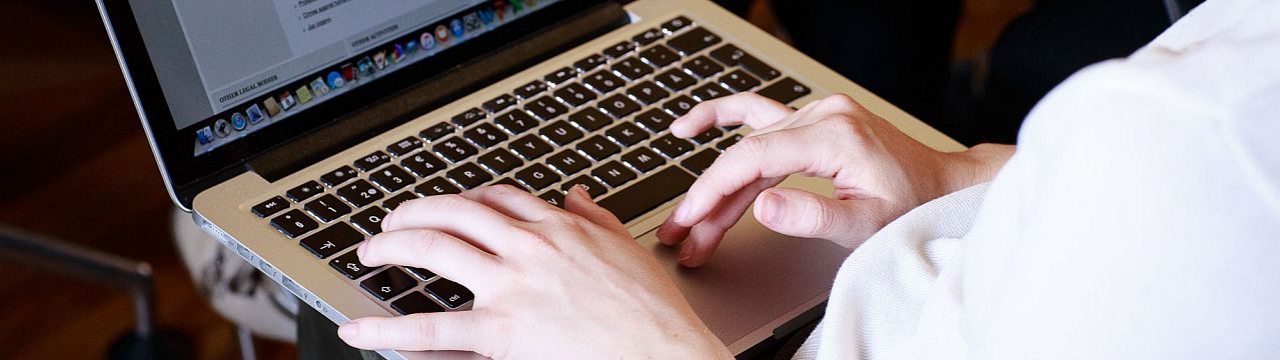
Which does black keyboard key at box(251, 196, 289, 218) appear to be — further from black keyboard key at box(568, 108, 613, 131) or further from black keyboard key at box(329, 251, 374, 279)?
black keyboard key at box(568, 108, 613, 131)

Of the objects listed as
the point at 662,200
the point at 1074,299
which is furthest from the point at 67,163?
the point at 1074,299

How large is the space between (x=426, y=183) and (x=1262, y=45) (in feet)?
1.63

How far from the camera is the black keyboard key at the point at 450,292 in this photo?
652 millimetres

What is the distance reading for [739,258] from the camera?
699 mm

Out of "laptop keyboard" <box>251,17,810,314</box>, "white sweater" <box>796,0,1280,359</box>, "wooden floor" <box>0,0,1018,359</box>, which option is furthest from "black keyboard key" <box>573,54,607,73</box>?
"wooden floor" <box>0,0,1018,359</box>

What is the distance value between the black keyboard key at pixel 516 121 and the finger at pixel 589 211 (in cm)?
13

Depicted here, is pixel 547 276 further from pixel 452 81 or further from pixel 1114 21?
pixel 1114 21

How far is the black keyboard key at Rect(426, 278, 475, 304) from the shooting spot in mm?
652

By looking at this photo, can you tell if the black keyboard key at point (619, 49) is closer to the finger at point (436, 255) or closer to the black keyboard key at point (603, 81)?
the black keyboard key at point (603, 81)

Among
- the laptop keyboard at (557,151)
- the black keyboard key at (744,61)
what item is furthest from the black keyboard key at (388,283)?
the black keyboard key at (744,61)

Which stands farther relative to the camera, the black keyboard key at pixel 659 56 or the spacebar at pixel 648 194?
the black keyboard key at pixel 659 56

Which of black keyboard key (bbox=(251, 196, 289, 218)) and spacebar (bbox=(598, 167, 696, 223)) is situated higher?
black keyboard key (bbox=(251, 196, 289, 218))

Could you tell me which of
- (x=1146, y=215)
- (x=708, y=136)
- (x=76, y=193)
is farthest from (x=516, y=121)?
(x=76, y=193)

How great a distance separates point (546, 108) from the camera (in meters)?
0.82
